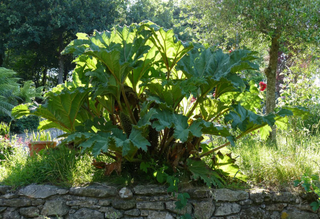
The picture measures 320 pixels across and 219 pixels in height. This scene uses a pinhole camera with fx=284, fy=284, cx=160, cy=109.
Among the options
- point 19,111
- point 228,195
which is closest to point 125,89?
point 19,111

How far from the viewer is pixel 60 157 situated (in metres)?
3.17

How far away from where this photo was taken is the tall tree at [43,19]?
44.2 feet

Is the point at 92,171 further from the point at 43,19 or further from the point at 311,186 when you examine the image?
the point at 43,19

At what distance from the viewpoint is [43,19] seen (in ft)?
45.6

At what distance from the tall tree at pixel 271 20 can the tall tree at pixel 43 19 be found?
10.5m

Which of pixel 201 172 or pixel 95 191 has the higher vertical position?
pixel 201 172

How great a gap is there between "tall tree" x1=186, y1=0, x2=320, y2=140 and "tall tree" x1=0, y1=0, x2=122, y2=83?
10.5 m

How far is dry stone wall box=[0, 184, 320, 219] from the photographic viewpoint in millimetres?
2648

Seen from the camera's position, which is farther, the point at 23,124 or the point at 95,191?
the point at 23,124

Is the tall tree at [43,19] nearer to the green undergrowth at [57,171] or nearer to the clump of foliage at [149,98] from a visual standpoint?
the green undergrowth at [57,171]

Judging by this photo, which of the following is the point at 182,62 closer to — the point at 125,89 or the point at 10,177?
the point at 125,89

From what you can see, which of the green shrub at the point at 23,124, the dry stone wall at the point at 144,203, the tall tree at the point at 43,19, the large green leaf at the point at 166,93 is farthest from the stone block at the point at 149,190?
the tall tree at the point at 43,19

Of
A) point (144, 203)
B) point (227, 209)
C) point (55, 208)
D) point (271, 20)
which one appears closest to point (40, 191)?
point (55, 208)

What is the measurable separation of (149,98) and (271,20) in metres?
3.16
